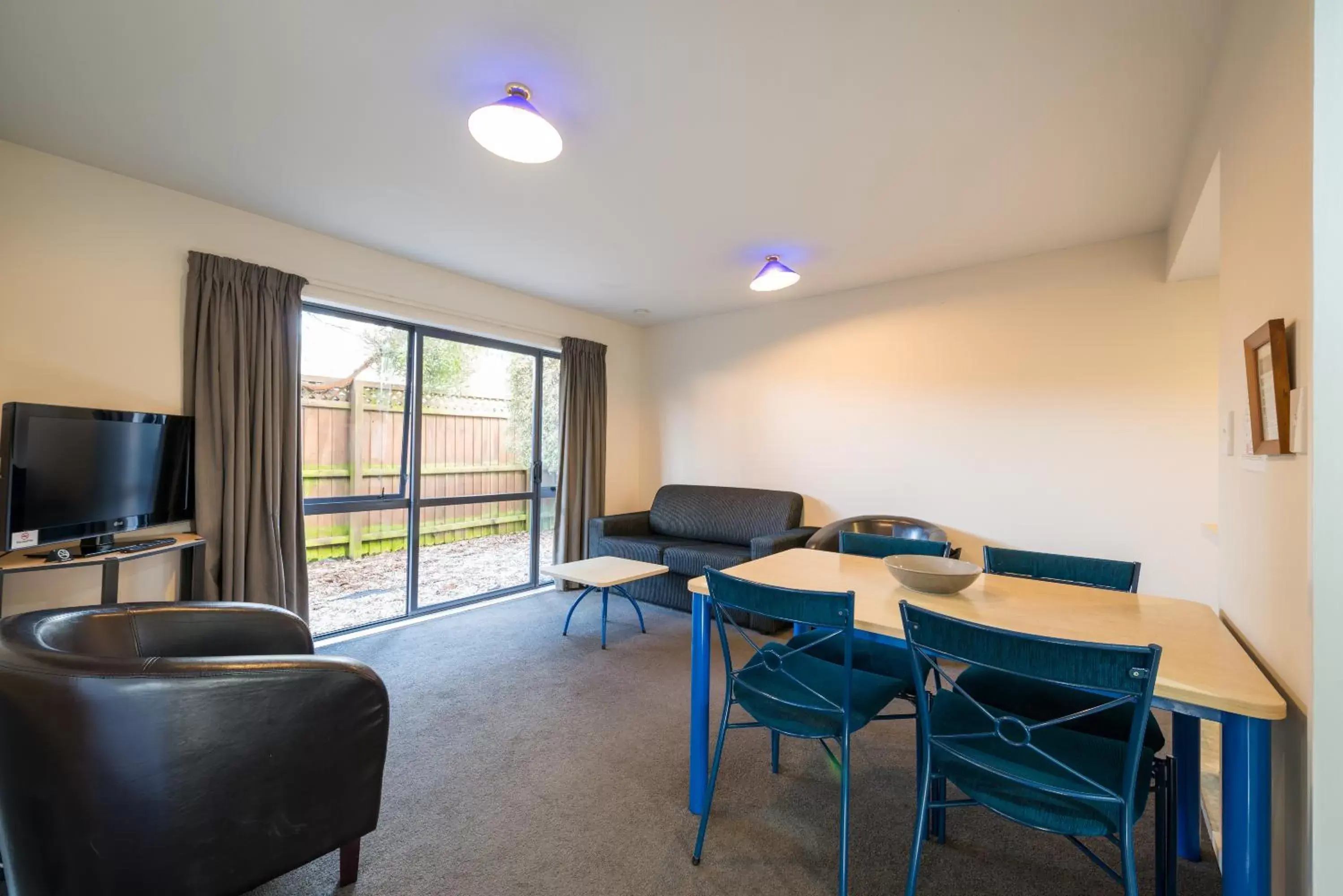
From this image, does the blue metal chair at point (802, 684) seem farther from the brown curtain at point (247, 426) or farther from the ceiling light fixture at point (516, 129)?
the brown curtain at point (247, 426)

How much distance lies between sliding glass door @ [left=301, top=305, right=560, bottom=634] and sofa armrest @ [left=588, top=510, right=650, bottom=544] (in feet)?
1.30

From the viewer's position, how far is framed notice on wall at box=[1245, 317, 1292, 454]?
1.05 metres

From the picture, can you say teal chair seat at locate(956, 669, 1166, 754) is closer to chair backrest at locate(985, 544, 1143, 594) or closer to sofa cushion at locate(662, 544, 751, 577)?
chair backrest at locate(985, 544, 1143, 594)

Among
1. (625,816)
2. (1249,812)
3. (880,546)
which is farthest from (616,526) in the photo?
(1249,812)

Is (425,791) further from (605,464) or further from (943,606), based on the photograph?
(605,464)

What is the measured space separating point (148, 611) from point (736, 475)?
3.95m

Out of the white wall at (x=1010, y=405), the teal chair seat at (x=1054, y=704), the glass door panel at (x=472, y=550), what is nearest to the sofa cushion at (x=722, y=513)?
the white wall at (x=1010, y=405)

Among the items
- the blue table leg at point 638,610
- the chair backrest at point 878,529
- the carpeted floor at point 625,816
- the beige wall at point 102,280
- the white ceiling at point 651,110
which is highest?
the white ceiling at point 651,110

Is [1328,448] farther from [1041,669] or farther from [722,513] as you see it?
[722,513]

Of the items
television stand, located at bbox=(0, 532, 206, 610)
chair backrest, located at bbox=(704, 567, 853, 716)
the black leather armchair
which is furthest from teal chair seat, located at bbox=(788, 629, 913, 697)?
television stand, located at bbox=(0, 532, 206, 610)

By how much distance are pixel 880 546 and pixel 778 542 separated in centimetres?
132

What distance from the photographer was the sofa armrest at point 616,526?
15.4ft

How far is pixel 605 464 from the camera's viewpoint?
5.18 metres

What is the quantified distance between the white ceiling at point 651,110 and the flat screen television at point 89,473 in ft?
4.09
